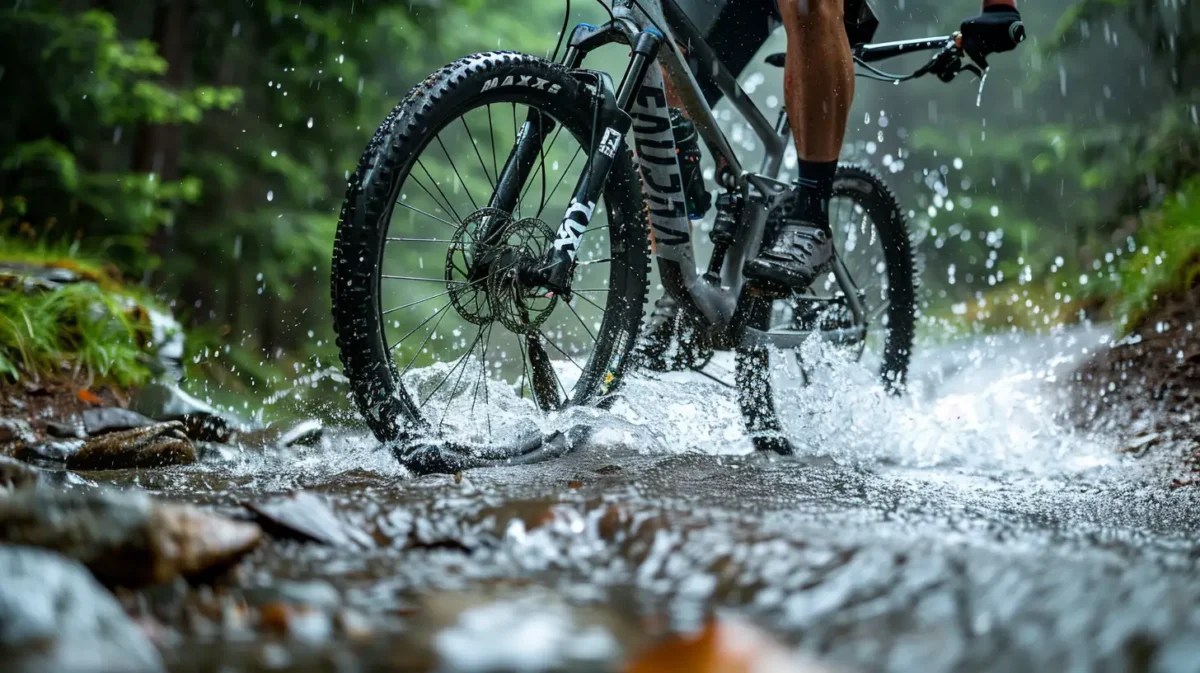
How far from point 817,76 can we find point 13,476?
8.05 feet

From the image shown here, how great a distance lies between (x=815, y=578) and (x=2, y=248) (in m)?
4.99

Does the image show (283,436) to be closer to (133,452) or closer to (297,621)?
(133,452)

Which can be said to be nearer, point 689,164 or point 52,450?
point 52,450

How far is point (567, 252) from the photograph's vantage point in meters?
2.56

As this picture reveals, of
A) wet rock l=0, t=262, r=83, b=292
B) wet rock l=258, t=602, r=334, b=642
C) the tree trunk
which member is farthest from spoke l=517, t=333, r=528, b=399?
the tree trunk

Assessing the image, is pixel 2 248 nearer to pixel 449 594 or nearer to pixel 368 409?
pixel 368 409

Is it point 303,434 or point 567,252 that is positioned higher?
point 567,252

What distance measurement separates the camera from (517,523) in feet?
5.07

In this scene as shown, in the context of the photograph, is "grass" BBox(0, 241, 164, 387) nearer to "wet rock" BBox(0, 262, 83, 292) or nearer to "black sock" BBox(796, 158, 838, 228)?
"wet rock" BBox(0, 262, 83, 292)

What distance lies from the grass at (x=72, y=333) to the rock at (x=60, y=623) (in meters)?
3.50

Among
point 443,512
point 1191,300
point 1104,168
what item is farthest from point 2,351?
point 1104,168

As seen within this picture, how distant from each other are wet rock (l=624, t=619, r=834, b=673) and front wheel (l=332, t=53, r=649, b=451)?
56.8 inches

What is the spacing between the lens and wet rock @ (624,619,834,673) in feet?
3.07

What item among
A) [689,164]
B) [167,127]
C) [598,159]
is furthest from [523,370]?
[167,127]
